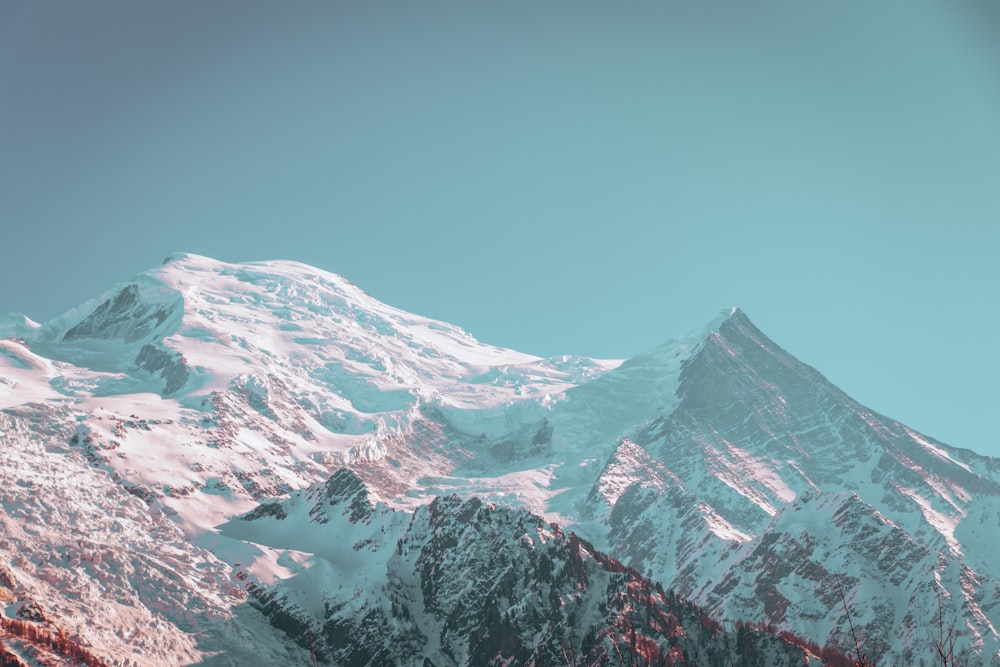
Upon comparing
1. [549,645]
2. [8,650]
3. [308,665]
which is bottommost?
[8,650]

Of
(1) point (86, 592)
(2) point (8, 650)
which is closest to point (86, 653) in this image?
(2) point (8, 650)

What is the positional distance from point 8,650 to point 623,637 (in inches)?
4194

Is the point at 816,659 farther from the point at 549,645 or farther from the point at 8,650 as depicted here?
the point at 8,650

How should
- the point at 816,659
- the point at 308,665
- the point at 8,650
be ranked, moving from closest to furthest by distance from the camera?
the point at 8,650, the point at 816,659, the point at 308,665

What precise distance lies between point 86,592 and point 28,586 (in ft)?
38.1

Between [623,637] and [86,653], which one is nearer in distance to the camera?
[86,653]

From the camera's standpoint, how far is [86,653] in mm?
175250

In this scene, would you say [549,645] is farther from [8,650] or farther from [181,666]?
[8,650]

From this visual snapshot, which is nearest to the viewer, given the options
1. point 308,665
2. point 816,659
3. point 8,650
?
point 8,650

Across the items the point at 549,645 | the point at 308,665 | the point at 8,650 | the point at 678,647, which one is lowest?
the point at 8,650

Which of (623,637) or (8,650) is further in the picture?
(623,637)

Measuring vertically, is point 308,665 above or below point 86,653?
above

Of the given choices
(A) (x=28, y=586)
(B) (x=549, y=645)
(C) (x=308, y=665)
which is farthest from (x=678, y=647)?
(A) (x=28, y=586)

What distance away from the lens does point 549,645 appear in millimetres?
198250
